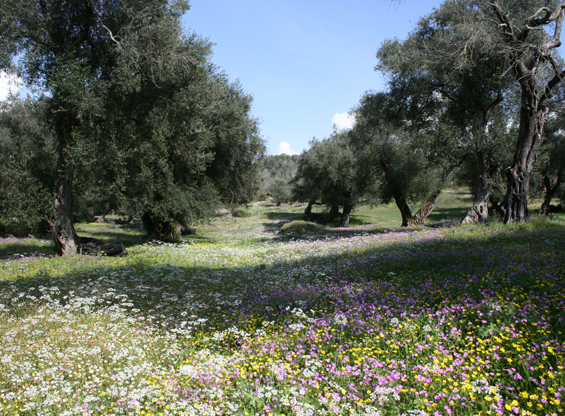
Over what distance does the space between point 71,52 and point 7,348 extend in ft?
40.4

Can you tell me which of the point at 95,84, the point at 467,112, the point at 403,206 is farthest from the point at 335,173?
the point at 95,84

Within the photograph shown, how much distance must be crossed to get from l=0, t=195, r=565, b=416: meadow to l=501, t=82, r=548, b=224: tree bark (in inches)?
221

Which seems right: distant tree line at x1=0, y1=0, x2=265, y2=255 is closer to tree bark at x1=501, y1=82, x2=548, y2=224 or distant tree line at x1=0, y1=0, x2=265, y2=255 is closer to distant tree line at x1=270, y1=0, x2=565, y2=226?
distant tree line at x1=270, y1=0, x2=565, y2=226

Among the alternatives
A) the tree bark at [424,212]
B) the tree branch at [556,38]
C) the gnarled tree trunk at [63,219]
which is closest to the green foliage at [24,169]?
the gnarled tree trunk at [63,219]

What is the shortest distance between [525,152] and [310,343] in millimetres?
15042

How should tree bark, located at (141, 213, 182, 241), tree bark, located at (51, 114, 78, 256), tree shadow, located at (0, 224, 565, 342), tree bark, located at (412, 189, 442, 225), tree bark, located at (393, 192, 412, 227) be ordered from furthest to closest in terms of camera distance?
1. tree bark, located at (393, 192, 412, 227)
2. tree bark, located at (412, 189, 442, 225)
3. tree bark, located at (141, 213, 182, 241)
4. tree bark, located at (51, 114, 78, 256)
5. tree shadow, located at (0, 224, 565, 342)

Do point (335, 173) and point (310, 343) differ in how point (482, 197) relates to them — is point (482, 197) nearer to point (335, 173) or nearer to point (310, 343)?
point (310, 343)

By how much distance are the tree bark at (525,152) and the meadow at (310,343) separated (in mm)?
5606

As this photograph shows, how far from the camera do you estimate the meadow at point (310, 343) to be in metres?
4.09

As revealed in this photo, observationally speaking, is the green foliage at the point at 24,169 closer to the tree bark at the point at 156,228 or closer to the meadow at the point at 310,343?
the tree bark at the point at 156,228

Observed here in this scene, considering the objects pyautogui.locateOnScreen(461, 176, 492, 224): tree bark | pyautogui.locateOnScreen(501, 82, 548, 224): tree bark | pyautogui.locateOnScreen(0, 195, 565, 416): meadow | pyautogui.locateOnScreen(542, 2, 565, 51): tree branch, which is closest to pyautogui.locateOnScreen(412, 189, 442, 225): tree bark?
pyautogui.locateOnScreen(461, 176, 492, 224): tree bark

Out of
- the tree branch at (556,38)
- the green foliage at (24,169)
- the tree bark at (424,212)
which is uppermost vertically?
the tree branch at (556,38)

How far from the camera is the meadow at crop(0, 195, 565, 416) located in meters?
4.09

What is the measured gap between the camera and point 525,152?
1542cm
